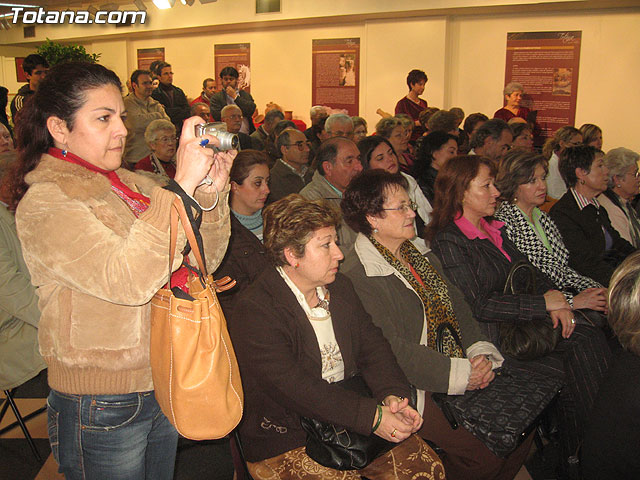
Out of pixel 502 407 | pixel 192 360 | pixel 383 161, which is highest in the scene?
pixel 383 161

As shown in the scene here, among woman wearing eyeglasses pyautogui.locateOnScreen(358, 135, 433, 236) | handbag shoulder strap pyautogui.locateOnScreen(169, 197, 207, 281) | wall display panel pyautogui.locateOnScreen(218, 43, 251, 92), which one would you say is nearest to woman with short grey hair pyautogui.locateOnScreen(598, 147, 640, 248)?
woman wearing eyeglasses pyautogui.locateOnScreen(358, 135, 433, 236)

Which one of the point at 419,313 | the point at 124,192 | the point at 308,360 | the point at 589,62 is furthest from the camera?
the point at 589,62

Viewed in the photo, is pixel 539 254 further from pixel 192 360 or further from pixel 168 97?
pixel 168 97

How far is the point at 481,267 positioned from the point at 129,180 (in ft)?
6.10

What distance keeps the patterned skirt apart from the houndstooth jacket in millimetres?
1618

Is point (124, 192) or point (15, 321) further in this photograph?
point (15, 321)

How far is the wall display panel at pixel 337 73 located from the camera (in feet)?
29.3

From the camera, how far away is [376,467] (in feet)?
6.07

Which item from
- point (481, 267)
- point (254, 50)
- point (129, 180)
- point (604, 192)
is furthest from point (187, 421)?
point (254, 50)

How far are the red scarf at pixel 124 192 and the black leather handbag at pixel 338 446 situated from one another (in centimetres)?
70

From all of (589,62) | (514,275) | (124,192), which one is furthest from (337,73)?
(124,192)

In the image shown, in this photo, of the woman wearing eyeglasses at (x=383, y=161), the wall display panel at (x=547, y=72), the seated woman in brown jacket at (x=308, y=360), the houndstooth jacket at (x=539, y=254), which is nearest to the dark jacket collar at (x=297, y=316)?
the seated woman in brown jacket at (x=308, y=360)

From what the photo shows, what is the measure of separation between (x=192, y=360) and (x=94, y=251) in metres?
0.31

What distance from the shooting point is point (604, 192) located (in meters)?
4.00
